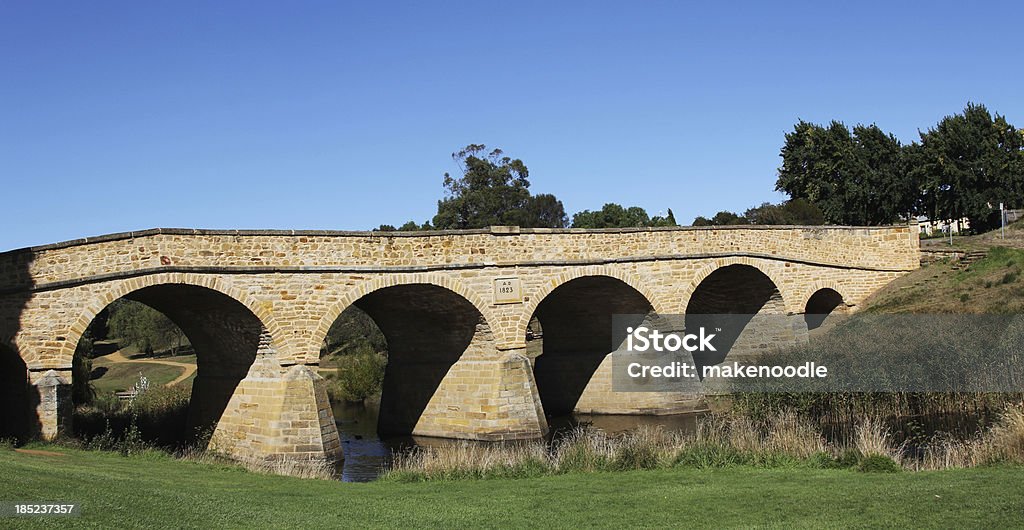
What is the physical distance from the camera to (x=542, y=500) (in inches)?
464

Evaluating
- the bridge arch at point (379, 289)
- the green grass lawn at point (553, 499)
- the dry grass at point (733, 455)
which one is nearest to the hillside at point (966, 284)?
the dry grass at point (733, 455)

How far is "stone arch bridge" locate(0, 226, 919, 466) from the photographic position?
17891mm

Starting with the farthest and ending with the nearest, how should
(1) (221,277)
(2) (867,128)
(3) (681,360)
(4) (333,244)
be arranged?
1. (2) (867,128)
2. (3) (681,360)
3. (4) (333,244)
4. (1) (221,277)

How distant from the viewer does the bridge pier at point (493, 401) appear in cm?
2303

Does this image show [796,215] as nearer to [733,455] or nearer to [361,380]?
[361,380]

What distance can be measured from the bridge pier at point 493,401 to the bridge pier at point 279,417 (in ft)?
13.0

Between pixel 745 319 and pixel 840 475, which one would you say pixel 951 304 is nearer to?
pixel 745 319

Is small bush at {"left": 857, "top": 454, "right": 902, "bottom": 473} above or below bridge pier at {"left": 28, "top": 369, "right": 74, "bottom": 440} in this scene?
below

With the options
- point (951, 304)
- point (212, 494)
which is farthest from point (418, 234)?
point (951, 304)

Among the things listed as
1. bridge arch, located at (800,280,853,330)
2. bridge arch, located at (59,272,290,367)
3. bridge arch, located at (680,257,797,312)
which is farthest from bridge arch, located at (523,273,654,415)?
bridge arch, located at (59,272,290,367)

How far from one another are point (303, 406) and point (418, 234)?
488 centimetres

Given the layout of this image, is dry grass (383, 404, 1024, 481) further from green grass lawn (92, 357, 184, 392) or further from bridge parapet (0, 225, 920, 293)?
green grass lawn (92, 357, 184, 392)

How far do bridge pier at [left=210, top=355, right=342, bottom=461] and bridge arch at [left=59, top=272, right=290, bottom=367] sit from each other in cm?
67

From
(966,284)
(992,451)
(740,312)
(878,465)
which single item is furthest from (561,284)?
(966,284)
